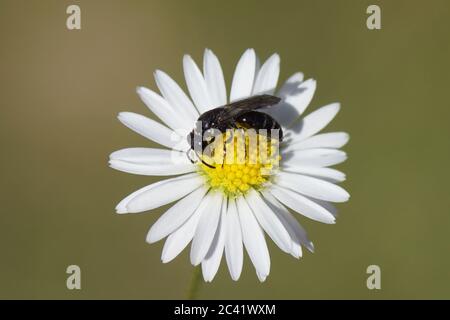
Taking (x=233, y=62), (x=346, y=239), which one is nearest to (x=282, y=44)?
(x=233, y=62)

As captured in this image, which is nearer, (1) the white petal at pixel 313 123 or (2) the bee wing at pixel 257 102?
(2) the bee wing at pixel 257 102

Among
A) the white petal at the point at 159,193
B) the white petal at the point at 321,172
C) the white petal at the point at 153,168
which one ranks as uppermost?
the white petal at the point at 153,168

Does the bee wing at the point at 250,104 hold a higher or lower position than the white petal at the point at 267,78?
lower

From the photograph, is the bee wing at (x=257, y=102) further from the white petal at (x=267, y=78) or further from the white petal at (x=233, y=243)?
the white petal at (x=233, y=243)

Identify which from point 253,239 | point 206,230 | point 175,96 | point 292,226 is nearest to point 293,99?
point 175,96

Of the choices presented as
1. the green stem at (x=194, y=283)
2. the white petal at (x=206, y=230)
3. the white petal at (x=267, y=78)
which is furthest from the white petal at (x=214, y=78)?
the green stem at (x=194, y=283)

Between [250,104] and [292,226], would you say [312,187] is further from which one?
[250,104]

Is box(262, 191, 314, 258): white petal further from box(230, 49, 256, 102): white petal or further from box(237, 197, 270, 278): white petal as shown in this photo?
box(230, 49, 256, 102): white petal
